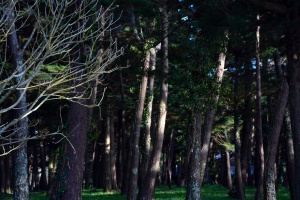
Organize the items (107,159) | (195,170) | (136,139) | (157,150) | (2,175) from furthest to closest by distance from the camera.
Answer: (2,175) → (107,159) → (136,139) → (157,150) → (195,170)

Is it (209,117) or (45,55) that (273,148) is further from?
(45,55)

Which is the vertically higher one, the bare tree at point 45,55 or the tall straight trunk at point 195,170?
the bare tree at point 45,55

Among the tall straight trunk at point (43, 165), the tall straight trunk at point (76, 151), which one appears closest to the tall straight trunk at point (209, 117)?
the tall straight trunk at point (76, 151)

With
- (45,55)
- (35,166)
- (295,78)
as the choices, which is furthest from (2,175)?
(45,55)

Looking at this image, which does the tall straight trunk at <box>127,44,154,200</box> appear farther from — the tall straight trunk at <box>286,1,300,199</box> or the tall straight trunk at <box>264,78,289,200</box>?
the tall straight trunk at <box>286,1,300,199</box>

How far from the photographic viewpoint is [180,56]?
781 inches

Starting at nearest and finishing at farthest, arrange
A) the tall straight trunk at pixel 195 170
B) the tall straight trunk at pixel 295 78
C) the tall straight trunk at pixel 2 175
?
the tall straight trunk at pixel 295 78 → the tall straight trunk at pixel 195 170 → the tall straight trunk at pixel 2 175

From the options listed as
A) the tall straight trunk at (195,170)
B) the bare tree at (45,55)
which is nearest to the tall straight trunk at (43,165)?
the tall straight trunk at (195,170)

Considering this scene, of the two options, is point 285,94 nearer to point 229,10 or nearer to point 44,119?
point 229,10

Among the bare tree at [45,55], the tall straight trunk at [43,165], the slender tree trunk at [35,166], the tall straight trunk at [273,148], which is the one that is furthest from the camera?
the slender tree trunk at [35,166]

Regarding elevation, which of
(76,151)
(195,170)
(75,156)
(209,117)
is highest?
(209,117)

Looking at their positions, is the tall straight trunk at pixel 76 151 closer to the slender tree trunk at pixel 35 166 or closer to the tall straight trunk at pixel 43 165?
the tall straight trunk at pixel 43 165

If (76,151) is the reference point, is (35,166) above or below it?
above

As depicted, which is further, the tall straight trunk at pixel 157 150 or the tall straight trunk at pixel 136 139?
the tall straight trunk at pixel 136 139
